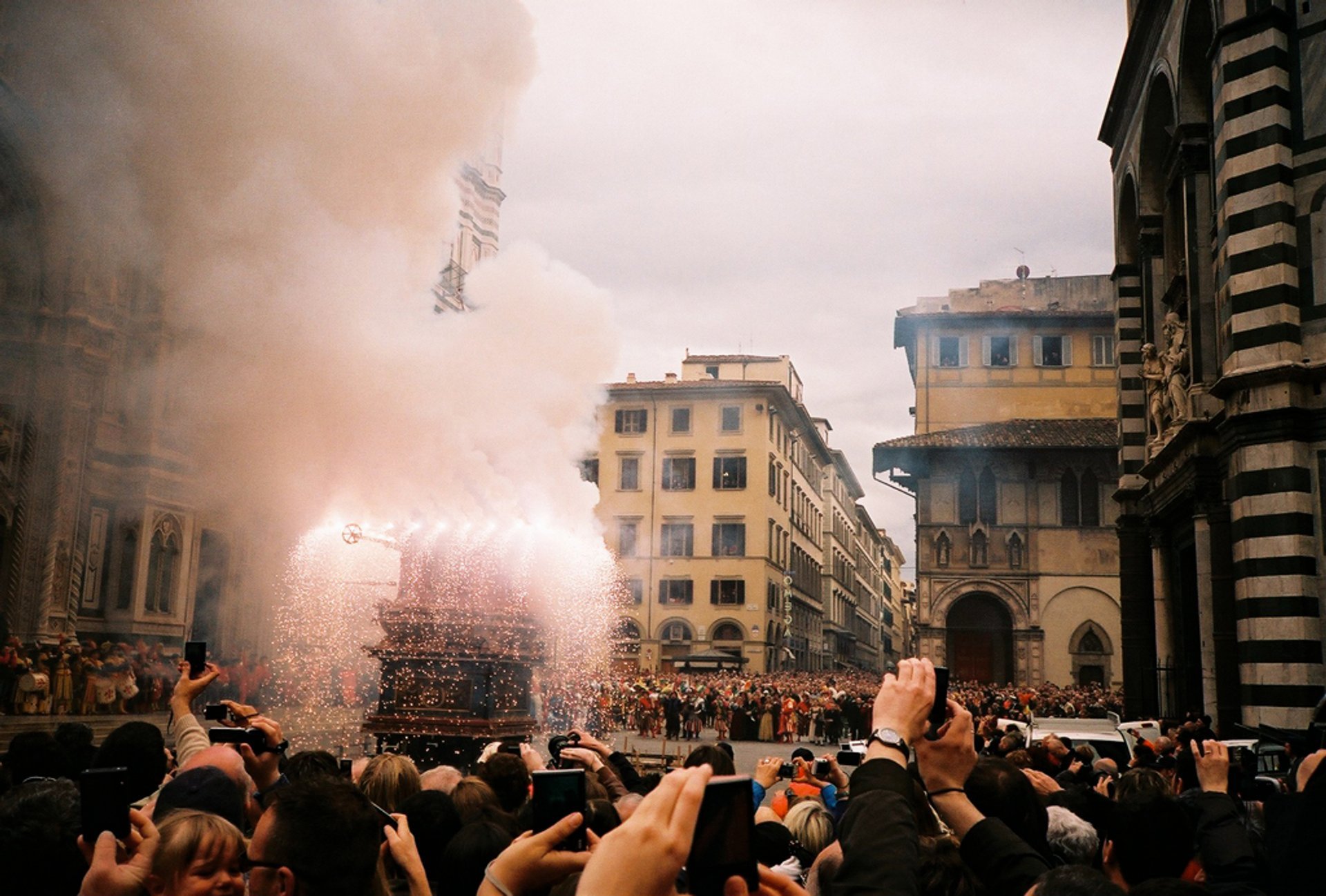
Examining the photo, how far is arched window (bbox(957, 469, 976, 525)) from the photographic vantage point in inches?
1532

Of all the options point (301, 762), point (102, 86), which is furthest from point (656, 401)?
point (301, 762)

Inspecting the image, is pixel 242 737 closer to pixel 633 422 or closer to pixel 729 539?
pixel 729 539

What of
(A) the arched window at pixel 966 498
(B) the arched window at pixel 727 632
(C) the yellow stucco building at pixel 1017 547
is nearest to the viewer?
(C) the yellow stucco building at pixel 1017 547

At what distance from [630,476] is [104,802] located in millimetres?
53595

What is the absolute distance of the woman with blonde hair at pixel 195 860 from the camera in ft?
10.6

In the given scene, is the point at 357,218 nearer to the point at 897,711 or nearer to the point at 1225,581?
the point at 1225,581

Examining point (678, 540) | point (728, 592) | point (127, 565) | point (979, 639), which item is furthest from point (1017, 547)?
point (127, 565)

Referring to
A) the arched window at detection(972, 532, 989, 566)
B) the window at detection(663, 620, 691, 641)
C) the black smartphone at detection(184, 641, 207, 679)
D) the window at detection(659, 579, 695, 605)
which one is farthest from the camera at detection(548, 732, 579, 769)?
the window at detection(659, 579, 695, 605)

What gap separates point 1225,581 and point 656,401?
4224 cm

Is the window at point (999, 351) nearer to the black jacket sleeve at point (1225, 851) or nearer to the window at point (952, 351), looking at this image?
the window at point (952, 351)

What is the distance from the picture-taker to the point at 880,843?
8.28 ft

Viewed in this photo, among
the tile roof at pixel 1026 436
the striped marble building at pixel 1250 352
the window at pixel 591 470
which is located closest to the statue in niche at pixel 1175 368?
the striped marble building at pixel 1250 352

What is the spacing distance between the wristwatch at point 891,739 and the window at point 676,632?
2020 inches

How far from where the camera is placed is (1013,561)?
125 ft
